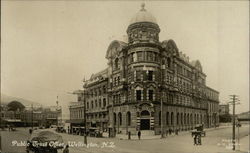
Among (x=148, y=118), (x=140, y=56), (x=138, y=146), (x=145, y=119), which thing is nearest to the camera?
(x=138, y=146)

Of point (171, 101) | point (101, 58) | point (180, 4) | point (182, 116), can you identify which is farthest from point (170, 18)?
point (182, 116)

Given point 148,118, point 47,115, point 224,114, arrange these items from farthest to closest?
point 224,114 → point 148,118 → point 47,115

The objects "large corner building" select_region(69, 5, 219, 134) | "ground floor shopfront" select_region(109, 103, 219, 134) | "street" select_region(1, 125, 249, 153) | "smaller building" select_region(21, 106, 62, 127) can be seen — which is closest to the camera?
"street" select_region(1, 125, 249, 153)

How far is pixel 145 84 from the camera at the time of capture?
2862 cm

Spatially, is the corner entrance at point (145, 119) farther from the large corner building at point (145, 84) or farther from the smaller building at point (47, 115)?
the smaller building at point (47, 115)

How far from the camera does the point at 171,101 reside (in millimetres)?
32125

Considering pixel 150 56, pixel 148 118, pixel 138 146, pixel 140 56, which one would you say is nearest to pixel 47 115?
pixel 148 118

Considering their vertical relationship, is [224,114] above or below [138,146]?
below

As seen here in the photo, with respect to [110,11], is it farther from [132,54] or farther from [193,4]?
[132,54]

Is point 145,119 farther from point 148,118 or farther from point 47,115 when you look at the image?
point 47,115

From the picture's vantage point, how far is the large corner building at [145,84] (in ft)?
92.4

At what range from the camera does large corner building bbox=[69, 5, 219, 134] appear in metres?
28.2

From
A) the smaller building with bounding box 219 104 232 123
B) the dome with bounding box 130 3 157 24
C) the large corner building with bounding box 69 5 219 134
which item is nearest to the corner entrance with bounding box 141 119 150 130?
the large corner building with bounding box 69 5 219 134

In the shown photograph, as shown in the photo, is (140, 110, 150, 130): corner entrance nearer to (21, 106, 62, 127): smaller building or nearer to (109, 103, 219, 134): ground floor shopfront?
(109, 103, 219, 134): ground floor shopfront
